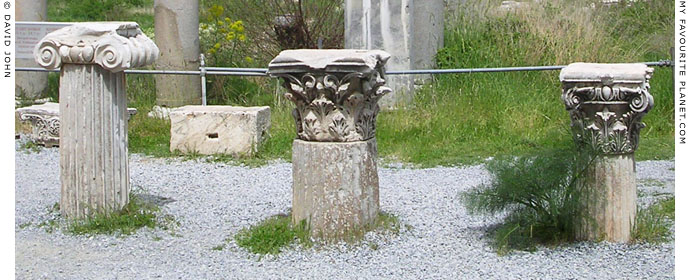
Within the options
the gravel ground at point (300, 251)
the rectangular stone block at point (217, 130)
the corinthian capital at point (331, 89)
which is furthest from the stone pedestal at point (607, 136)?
the rectangular stone block at point (217, 130)

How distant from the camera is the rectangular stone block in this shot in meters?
9.97

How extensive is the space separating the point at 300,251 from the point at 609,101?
2269 millimetres

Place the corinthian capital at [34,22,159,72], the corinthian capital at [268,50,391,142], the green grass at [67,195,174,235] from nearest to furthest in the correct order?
the corinthian capital at [268,50,391,142]
the corinthian capital at [34,22,159,72]
the green grass at [67,195,174,235]

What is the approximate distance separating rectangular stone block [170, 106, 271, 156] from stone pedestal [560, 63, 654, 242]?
433 cm

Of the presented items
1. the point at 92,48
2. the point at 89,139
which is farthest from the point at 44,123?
the point at 92,48

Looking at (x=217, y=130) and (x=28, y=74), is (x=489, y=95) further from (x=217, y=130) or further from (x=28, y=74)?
(x=28, y=74)

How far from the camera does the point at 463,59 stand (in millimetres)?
12305

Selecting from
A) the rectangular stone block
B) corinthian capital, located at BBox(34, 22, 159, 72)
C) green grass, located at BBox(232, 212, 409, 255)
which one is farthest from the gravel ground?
the rectangular stone block

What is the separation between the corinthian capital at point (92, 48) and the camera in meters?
6.88

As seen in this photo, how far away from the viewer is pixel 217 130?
10.1 metres

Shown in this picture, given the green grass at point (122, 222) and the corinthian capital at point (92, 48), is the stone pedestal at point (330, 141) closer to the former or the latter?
the corinthian capital at point (92, 48)

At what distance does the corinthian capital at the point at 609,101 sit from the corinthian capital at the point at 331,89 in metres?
1.31

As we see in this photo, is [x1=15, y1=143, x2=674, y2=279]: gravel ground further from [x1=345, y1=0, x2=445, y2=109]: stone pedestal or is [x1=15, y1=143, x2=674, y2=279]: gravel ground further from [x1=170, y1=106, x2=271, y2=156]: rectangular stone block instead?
[x1=345, y1=0, x2=445, y2=109]: stone pedestal

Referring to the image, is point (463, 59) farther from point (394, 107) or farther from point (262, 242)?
point (262, 242)
